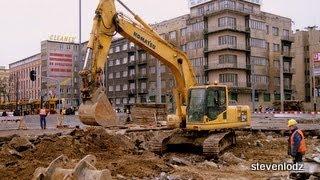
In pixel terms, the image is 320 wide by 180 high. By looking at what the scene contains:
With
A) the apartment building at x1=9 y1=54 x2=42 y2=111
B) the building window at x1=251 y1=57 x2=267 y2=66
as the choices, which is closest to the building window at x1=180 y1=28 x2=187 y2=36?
the building window at x1=251 y1=57 x2=267 y2=66

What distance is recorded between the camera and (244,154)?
16781 millimetres

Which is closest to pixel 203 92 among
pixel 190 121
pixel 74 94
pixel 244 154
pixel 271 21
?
pixel 190 121

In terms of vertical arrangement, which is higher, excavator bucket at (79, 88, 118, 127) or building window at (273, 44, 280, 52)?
building window at (273, 44, 280, 52)

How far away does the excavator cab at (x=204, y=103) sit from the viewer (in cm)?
1623

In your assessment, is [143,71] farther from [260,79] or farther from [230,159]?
[230,159]

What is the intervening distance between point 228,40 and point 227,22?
280 cm

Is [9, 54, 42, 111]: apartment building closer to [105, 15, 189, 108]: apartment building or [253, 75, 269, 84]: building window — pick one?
[105, 15, 189, 108]: apartment building

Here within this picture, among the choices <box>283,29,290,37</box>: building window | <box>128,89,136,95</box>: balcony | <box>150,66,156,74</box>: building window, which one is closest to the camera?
<box>283,29,290,37</box>: building window

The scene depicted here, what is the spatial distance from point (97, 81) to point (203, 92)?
3812mm

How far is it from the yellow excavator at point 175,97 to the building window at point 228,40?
54.0 meters

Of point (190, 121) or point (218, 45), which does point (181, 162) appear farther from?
point (218, 45)

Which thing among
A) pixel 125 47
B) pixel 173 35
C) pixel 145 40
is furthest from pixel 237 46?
pixel 145 40

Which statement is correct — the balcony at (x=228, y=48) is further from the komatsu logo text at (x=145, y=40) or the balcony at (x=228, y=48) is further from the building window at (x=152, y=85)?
the komatsu logo text at (x=145, y=40)

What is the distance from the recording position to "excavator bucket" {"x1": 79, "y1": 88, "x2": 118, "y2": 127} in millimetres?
14773
